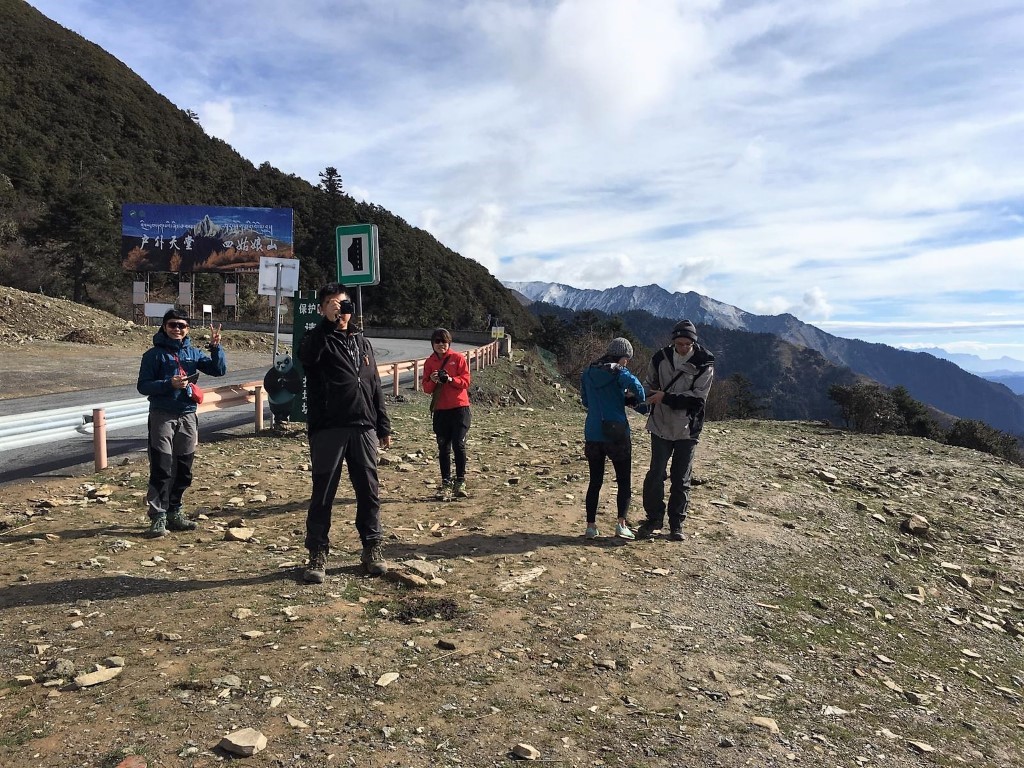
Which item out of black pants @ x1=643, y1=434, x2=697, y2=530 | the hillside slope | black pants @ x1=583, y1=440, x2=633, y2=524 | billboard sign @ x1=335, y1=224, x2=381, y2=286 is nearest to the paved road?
the hillside slope

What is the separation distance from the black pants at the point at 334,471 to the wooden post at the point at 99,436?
4.70m

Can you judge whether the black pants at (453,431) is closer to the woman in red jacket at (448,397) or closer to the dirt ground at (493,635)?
the woman in red jacket at (448,397)

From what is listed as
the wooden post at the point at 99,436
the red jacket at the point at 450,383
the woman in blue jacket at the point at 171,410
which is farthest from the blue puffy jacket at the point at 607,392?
the wooden post at the point at 99,436

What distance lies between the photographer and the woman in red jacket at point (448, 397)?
7.43 m

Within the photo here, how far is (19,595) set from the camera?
4441 mm

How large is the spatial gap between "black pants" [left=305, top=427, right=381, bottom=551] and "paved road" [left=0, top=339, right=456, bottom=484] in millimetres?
5104

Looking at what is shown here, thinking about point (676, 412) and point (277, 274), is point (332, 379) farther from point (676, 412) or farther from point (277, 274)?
point (277, 274)

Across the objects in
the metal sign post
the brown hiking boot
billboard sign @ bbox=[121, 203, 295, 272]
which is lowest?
the brown hiking boot

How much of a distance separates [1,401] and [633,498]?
13.7 m

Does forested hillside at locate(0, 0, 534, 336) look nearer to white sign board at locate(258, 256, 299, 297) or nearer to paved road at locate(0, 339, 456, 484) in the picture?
paved road at locate(0, 339, 456, 484)

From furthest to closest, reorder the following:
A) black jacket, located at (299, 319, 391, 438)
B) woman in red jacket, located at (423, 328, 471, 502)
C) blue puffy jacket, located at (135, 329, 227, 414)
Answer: woman in red jacket, located at (423, 328, 471, 502)
blue puffy jacket, located at (135, 329, 227, 414)
black jacket, located at (299, 319, 391, 438)

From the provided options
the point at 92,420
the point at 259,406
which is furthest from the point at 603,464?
the point at 259,406

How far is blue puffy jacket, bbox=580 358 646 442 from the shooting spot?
6082 mm

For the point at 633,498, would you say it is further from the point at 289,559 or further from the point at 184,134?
the point at 184,134
